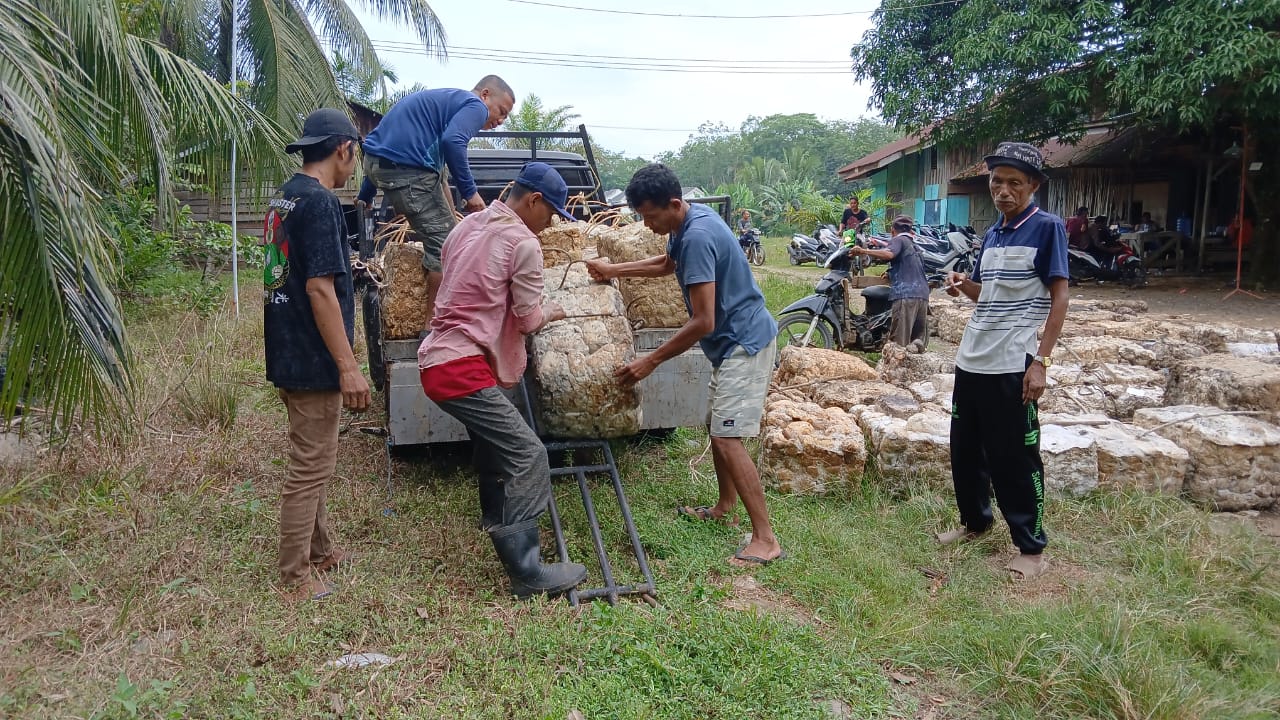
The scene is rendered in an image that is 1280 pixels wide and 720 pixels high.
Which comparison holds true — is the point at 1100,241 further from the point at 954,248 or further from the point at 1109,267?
the point at 954,248

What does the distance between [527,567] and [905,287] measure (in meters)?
5.73

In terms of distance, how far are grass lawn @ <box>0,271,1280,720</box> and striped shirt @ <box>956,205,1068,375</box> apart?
3.18 feet

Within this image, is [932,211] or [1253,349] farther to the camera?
[932,211]

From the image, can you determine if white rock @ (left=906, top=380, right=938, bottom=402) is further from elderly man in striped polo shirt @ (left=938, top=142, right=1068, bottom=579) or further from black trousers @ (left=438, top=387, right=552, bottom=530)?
black trousers @ (left=438, top=387, right=552, bottom=530)

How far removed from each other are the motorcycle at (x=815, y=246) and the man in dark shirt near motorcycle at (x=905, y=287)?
1005cm

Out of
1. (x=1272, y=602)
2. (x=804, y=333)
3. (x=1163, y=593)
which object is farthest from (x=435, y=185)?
(x=804, y=333)

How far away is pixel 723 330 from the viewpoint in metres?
3.91

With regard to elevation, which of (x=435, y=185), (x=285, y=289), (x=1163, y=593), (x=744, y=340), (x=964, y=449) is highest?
(x=435, y=185)

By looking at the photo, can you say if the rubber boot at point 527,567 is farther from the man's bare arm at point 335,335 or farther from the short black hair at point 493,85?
the short black hair at point 493,85

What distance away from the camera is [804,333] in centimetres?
871

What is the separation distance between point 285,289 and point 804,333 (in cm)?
622

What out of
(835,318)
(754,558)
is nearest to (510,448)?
(754,558)

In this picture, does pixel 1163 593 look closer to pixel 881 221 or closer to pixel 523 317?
pixel 523 317

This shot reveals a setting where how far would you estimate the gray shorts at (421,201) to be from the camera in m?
4.58
